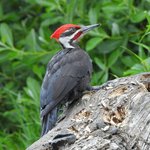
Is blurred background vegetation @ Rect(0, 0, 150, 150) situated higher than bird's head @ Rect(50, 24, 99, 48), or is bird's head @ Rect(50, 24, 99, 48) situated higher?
bird's head @ Rect(50, 24, 99, 48)

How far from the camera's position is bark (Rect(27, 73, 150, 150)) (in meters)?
4.82

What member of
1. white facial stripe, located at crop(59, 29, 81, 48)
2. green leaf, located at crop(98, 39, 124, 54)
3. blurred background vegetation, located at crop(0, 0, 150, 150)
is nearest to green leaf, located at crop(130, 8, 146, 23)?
blurred background vegetation, located at crop(0, 0, 150, 150)

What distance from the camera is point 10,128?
8.34 m

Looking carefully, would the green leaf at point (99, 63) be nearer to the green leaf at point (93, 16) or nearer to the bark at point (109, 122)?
the green leaf at point (93, 16)

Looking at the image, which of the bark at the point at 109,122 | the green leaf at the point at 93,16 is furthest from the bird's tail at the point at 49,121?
the green leaf at the point at 93,16

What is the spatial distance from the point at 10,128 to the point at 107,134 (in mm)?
3613

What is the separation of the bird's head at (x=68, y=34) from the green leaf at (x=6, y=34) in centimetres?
124

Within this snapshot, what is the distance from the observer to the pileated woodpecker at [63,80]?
589 centimetres

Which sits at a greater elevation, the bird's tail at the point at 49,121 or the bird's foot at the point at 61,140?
the bird's foot at the point at 61,140

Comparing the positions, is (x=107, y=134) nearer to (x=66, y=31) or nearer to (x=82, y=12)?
(x=66, y=31)

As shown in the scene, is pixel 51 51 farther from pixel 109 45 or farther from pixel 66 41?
pixel 66 41

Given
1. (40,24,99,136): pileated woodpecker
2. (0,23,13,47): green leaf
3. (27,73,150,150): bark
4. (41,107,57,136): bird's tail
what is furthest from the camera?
(0,23,13,47): green leaf

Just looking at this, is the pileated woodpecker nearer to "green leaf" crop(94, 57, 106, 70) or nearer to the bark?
the bark

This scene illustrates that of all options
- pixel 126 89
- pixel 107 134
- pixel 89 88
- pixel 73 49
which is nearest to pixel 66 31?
pixel 73 49
